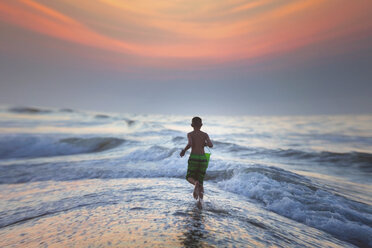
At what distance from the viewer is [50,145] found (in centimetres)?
2083

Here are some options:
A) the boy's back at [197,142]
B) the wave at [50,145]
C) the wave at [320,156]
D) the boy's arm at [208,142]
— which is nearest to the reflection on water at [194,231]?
the boy's back at [197,142]

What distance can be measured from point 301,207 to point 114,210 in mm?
4578

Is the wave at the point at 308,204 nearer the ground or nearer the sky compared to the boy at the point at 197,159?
nearer the ground

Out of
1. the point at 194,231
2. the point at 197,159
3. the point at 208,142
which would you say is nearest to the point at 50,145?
the point at 197,159

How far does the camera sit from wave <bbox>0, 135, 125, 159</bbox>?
1852 cm

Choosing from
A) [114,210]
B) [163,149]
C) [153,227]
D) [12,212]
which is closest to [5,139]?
[163,149]

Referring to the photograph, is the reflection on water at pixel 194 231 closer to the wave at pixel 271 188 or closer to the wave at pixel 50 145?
the wave at pixel 271 188

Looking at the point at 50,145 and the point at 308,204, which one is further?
the point at 50,145

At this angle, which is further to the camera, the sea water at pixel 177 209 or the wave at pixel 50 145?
the wave at pixel 50 145

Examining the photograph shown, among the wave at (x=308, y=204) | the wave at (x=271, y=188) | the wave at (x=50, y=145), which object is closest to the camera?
the wave at (x=308, y=204)

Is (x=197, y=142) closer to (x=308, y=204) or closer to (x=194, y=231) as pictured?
(x=194, y=231)

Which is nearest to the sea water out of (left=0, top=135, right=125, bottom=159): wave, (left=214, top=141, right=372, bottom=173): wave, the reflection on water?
the reflection on water

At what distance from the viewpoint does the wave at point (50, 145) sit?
60.7 feet

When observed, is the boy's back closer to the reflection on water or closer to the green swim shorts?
the green swim shorts
